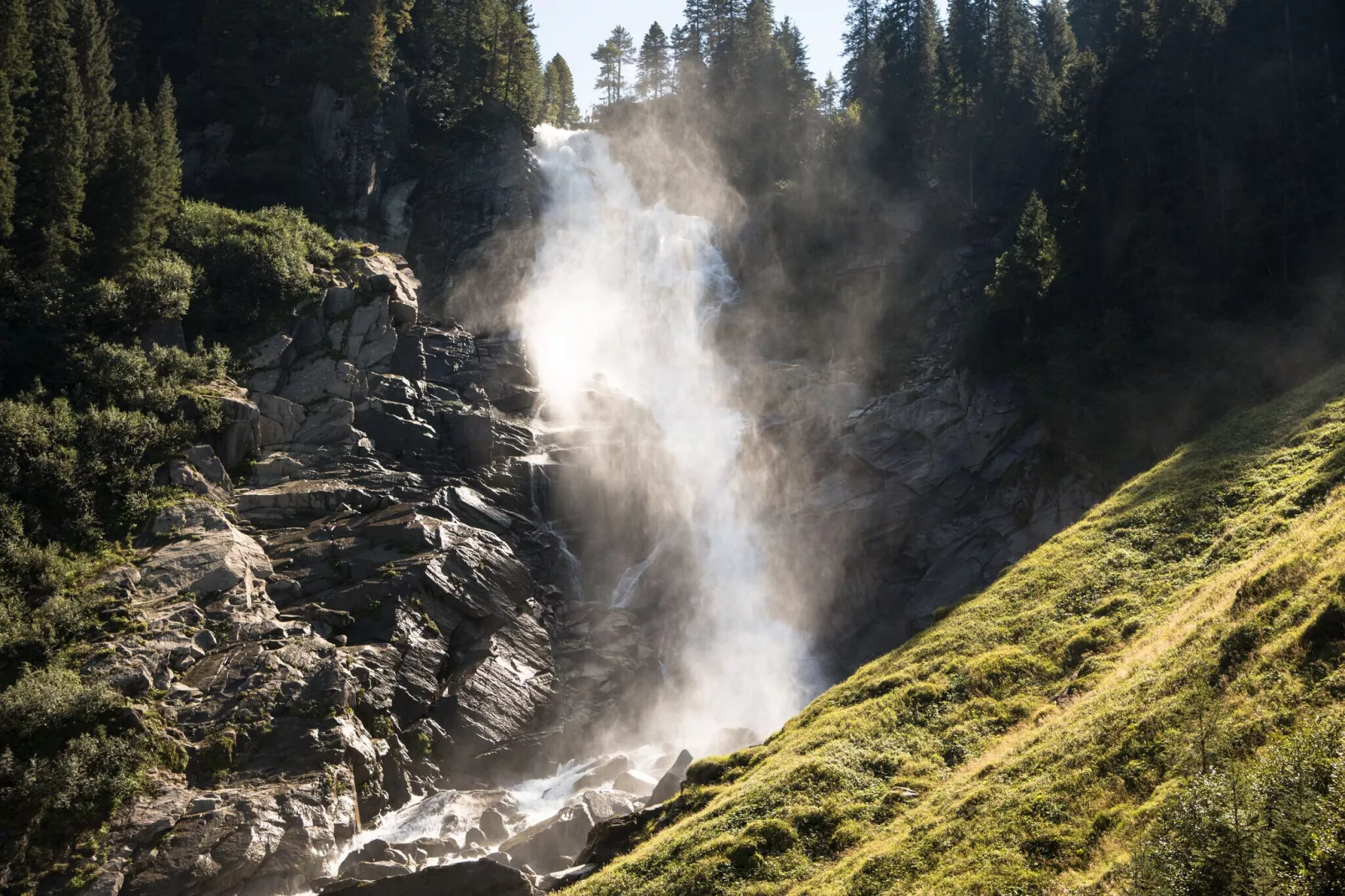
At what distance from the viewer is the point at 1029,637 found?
25547mm

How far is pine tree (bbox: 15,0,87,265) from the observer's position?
4172cm

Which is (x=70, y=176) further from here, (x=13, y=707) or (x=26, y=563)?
(x=13, y=707)

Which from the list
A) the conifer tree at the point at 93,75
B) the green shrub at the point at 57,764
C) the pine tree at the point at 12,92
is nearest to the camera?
the green shrub at the point at 57,764

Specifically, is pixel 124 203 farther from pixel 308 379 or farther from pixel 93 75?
pixel 308 379

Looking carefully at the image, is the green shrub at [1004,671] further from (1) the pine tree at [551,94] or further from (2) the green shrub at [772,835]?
(1) the pine tree at [551,94]

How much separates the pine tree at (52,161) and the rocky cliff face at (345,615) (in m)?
9.50

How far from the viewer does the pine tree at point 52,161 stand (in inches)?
1642

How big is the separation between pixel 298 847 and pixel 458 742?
7193 mm

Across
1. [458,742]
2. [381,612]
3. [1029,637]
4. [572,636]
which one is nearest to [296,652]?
[381,612]

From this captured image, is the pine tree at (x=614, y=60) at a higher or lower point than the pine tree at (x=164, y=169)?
higher

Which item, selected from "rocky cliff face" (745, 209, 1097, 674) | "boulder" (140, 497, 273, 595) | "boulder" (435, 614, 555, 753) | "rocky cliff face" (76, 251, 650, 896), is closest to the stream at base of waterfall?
"rocky cliff face" (76, 251, 650, 896)

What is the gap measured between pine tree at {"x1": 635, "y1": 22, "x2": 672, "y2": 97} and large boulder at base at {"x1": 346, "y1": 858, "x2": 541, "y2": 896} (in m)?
80.8

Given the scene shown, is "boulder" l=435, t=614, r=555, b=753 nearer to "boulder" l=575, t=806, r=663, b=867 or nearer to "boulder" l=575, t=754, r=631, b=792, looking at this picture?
"boulder" l=575, t=754, r=631, b=792

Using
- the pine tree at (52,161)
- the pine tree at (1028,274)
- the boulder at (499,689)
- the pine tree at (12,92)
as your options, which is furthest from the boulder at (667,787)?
the pine tree at (12,92)
